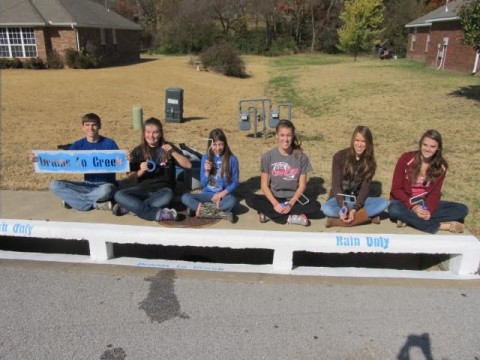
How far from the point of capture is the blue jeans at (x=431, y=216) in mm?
4168

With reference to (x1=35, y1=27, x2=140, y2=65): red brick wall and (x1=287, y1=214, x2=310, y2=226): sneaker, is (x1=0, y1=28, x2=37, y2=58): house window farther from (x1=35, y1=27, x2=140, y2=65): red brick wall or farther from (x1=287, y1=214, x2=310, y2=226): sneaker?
(x1=287, y1=214, x2=310, y2=226): sneaker

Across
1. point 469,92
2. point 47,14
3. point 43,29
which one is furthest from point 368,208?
point 47,14

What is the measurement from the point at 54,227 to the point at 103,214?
28.8 inches

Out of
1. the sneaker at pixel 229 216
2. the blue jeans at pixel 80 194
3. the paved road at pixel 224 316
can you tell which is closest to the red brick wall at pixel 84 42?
the blue jeans at pixel 80 194

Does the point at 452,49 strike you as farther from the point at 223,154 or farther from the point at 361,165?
the point at 223,154

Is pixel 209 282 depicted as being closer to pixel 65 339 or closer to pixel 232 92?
pixel 65 339

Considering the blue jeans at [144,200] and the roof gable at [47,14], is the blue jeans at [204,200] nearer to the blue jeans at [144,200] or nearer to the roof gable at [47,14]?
the blue jeans at [144,200]

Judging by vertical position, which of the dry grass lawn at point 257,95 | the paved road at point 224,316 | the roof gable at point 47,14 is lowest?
the paved road at point 224,316

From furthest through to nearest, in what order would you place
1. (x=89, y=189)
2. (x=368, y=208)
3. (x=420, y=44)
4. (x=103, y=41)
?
(x=420, y=44) < (x=103, y=41) < (x=89, y=189) < (x=368, y=208)

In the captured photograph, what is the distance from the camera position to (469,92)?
1550 cm

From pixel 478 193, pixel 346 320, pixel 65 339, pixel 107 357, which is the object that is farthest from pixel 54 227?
pixel 478 193

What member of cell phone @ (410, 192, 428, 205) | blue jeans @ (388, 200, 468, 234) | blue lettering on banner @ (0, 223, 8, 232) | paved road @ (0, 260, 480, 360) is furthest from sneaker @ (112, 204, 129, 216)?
cell phone @ (410, 192, 428, 205)

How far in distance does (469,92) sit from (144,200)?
48.1 ft

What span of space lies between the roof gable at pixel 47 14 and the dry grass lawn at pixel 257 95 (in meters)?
3.49
